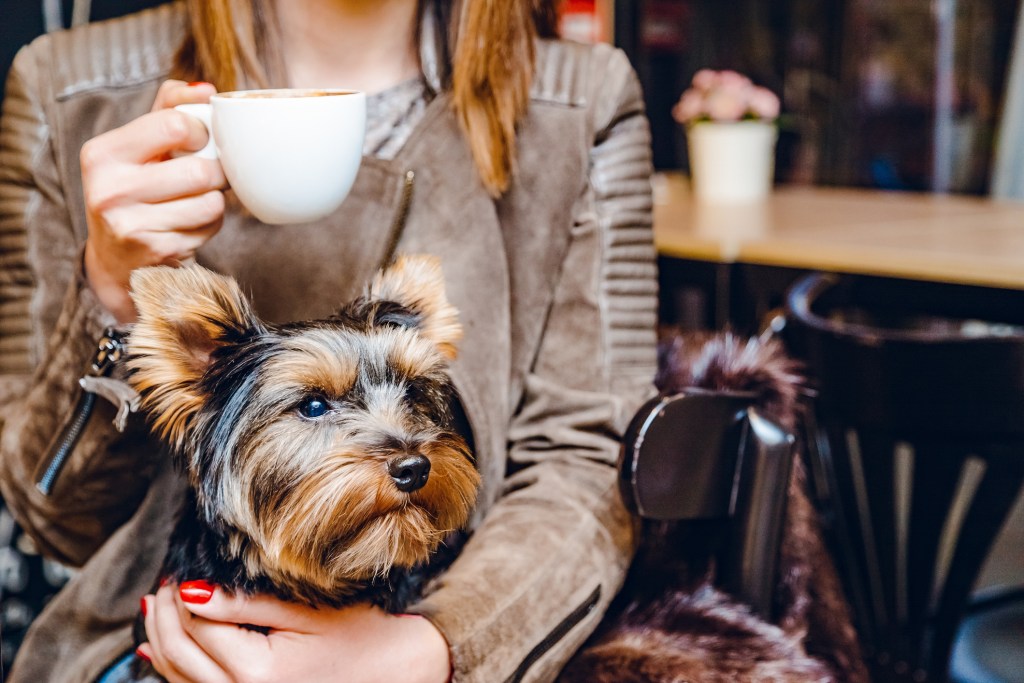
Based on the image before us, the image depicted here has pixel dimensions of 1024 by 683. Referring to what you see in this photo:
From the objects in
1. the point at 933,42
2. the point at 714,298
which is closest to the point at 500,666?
the point at 714,298

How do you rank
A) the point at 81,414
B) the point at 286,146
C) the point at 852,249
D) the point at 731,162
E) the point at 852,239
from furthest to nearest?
1. the point at 731,162
2. the point at 852,239
3. the point at 852,249
4. the point at 81,414
5. the point at 286,146

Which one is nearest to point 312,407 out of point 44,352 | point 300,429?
point 300,429

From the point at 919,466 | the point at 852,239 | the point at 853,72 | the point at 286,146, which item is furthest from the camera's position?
the point at 853,72

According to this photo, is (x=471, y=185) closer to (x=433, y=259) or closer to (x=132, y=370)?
(x=433, y=259)

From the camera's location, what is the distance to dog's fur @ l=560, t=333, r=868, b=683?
1072 mm

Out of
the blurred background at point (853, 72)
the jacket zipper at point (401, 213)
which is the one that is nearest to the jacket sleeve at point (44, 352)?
the jacket zipper at point (401, 213)

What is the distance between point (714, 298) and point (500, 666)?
6.27 ft

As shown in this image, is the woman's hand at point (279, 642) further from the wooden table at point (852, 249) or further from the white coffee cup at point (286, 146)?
the wooden table at point (852, 249)

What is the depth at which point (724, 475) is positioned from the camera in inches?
47.0

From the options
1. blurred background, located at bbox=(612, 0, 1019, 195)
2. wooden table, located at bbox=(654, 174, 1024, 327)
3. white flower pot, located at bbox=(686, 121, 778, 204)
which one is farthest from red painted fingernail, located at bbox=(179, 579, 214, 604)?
blurred background, located at bbox=(612, 0, 1019, 195)

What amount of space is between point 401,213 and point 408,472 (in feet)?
1.41

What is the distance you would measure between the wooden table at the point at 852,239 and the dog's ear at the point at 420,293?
1349 mm

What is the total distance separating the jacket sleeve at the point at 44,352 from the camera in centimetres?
102

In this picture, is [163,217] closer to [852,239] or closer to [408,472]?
[408,472]
